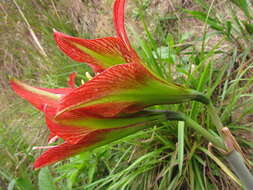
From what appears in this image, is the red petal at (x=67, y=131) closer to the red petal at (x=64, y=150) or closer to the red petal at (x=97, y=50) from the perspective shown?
the red petal at (x=64, y=150)

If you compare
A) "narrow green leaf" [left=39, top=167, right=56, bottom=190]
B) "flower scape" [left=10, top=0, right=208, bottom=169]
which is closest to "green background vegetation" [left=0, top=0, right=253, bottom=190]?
"narrow green leaf" [left=39, top=167, right=56, bottom=190]

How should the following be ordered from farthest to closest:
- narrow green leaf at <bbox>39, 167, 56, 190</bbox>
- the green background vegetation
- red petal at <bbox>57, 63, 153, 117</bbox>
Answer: the green background vegetation → narrow green leaf at <bbox>39, 167, 56, 190</bbox> → red petal at <bbox>57, 63, 153, 117</bbox>

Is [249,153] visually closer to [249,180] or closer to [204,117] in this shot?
[204,117]

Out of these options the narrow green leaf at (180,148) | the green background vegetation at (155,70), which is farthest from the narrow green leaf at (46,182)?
the narrow green leaf at (180,148)

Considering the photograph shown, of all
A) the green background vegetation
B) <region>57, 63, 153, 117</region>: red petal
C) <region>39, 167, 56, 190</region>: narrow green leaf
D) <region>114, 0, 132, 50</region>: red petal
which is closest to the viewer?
<region>57, 63, 153, 117</region>: red petal

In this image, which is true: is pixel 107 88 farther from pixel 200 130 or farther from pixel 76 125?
pixel 200 130

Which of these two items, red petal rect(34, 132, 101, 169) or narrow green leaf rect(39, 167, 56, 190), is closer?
red petal rect(34, 132, 101, 169)

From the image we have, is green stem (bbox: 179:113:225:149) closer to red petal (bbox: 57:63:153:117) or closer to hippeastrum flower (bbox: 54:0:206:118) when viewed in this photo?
hippeastrum flower (bbox: 54:0:206:118)

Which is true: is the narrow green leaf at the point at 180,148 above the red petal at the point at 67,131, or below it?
below

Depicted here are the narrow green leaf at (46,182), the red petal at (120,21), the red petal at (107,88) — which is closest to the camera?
the red petal at (107,88)
